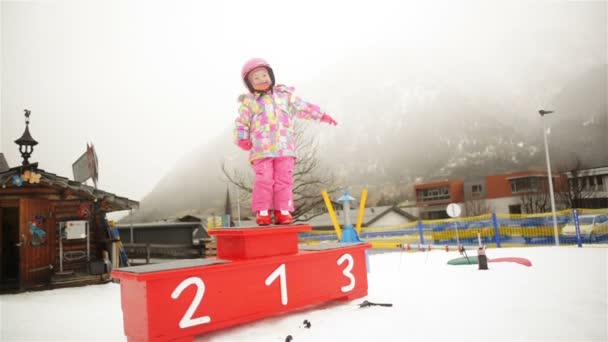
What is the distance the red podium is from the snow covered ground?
0.64ft

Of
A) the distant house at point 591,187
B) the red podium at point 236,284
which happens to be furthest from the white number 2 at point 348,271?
the distant house at point 591,187

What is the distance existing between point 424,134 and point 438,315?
84.5 metres

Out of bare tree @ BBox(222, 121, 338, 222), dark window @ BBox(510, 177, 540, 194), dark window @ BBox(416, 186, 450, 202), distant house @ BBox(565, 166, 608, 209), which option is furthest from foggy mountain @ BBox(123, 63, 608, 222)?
distant house @ BBox(565, 166, 608, 209)

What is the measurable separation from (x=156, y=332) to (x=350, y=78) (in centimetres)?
12570

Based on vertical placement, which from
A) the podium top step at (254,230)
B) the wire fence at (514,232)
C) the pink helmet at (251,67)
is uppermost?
the pink helmet at (251,67)

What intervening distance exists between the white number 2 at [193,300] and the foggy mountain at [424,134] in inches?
1057

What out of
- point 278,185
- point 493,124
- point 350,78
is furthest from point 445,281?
point 350,78

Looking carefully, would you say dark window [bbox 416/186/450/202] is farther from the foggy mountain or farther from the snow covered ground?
the snow covered ground

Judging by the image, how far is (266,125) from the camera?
3.58 meters

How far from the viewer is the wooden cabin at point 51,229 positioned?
734 cm

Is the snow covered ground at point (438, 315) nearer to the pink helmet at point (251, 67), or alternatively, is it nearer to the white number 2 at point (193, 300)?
the white number 2 at point (193, 300)

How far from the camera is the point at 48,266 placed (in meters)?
7.71

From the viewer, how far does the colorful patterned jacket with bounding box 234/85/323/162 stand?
3.55m

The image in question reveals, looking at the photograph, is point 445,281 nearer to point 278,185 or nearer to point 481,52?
point 278,185
